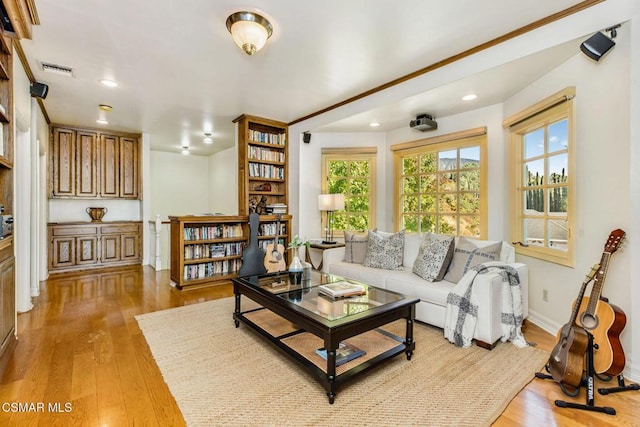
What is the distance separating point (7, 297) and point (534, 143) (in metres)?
4.72

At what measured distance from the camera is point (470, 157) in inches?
157

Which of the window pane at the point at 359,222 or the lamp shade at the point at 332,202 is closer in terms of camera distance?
the lamp shade at the point at 332,202

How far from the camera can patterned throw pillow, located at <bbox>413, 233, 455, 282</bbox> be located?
288cm

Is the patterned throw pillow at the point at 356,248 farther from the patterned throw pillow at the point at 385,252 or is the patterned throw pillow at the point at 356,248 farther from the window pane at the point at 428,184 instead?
the window pane at the point at 428,184

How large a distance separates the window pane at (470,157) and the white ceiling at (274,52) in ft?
1.74

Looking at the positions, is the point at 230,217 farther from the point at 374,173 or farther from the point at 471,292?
the point at 471,292

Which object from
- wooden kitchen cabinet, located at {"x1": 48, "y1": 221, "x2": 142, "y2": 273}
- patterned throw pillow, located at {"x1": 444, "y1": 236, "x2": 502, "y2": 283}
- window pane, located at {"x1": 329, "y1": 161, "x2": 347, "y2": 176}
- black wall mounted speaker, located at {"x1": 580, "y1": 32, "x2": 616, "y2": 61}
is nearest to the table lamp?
window pane, located at {"x1": 329, "y1": 161, "x2": 347, "y2": 176}

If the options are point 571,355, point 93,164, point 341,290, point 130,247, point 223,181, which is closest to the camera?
point 571,355

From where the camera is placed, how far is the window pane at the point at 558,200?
8.84ft

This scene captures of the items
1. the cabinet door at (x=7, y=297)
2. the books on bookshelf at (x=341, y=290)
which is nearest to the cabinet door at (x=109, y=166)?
the cabinet door at (x=7, y=297)

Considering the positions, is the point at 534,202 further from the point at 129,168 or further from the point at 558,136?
the point at 129,168

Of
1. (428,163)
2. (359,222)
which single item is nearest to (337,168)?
(359,222)
